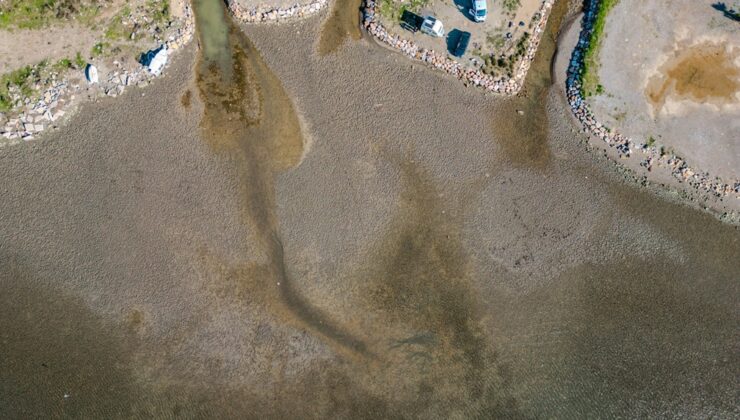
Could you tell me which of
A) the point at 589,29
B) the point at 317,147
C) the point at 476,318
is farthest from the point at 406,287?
the point at 589,29

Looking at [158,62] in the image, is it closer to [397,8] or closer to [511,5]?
[397,8]

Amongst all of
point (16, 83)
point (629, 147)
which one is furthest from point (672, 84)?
point (16, 83)

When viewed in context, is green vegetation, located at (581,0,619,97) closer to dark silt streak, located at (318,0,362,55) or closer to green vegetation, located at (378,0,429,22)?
green vegetation, located at (378,0,429,22)

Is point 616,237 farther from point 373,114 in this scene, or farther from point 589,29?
point 373,114

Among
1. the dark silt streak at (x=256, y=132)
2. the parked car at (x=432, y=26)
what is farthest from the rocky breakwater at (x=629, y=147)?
the dark silt streak at (x=256, y=132)

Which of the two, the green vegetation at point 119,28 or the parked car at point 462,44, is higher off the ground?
the parked car at point 462,44

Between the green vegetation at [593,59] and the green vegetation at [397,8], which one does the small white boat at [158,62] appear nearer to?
the green vegetation at [397,8]

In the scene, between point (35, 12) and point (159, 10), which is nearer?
point (35, 12)
